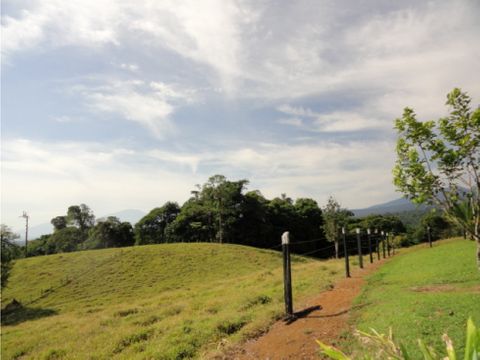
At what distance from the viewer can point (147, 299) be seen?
24.2m

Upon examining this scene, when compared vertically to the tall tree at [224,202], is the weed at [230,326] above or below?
below

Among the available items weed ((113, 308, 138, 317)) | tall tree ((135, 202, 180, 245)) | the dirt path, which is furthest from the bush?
tall tree ((135, 202, 180, 245))

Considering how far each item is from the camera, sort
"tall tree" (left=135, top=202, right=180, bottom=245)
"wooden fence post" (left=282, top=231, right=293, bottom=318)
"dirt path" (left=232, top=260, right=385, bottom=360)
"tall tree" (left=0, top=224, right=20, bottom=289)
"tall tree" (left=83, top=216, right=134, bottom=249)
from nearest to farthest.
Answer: "dirt path" (left=232, top=260, right=385, bottom=360)
"wooden fence post" (left=282, top=231, right=293, bottom=318)
"tall tree" (left=0, top=224, right=20, bottom=289)
"tall tree" (left=83, top=216, right=134, bottom=249)
"tall tree" (left=135, top=202, right=180, bottom=245)

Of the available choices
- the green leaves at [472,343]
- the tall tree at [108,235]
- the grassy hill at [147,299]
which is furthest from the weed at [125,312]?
the tall tree at [108,235]

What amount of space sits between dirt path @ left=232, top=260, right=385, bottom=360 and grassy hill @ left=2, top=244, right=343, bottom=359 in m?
0.65

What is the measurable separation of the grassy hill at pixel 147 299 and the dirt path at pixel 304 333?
647 millimetres

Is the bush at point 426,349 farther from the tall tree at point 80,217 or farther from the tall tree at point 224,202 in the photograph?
the tall tree at point 80,217

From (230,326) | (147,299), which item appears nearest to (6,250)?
(147,299)

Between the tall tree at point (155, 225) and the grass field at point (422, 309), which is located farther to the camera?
→ the tall tree at point (155, 225)

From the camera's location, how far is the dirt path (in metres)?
6.20

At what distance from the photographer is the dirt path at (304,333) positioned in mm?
6204

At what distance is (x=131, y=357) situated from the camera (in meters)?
7.61

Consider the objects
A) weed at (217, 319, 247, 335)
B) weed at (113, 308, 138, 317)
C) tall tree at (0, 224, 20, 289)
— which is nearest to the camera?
weed at (217, 319, 247, 335)

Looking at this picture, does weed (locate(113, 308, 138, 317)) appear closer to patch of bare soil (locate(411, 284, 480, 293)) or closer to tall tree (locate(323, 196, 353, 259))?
patch of bare soil (locate(411, 284, 480, 293))
